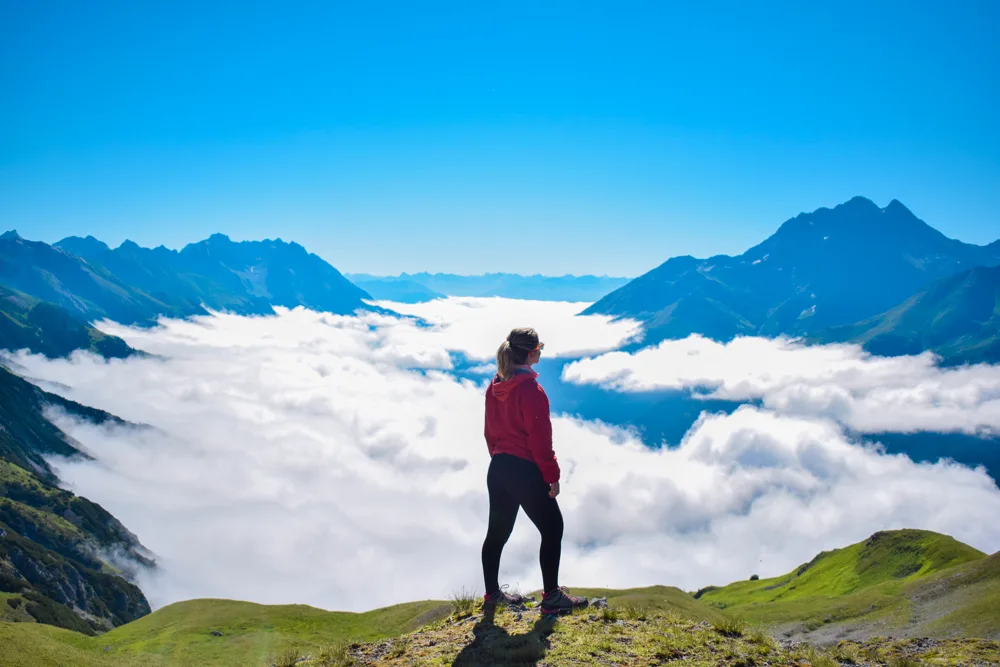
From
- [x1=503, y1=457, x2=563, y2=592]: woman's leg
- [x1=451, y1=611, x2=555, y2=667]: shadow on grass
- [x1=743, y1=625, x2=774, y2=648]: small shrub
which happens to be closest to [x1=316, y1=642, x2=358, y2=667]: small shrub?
[x1=451, y1=611, x2=555, y2=667]: shadow on grass

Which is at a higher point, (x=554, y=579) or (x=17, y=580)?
(x=17, y=580)

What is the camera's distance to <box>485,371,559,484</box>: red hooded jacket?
9461mm

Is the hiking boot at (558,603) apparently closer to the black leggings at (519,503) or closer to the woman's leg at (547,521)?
the woman's leg at (547,521)

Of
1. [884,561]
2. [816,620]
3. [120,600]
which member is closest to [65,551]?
[120,600]

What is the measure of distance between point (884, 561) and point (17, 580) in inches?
7810

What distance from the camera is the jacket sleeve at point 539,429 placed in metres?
9.44

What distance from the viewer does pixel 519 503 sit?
10.0 metres

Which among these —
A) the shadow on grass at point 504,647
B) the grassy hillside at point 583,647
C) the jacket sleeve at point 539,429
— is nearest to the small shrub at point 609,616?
the grassy hillside at point 583,647

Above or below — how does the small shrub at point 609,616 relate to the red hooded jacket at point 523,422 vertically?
below

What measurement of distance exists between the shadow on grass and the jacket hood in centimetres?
405

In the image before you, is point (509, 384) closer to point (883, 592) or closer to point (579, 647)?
point (579, 647)

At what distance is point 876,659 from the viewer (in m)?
10.9

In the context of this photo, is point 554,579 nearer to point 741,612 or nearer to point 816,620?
point 816,620

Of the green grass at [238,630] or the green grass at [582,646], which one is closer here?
the green grass at [582,646]
